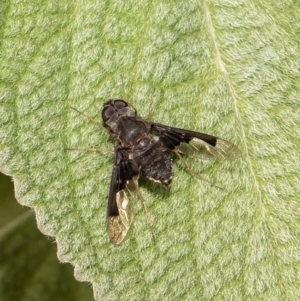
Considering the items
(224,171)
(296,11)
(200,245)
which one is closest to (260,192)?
(224,171)

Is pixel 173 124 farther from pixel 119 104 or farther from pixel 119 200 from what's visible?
pixel 119 200

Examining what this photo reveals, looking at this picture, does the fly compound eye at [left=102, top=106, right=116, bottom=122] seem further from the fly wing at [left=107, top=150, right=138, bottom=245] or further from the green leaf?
the fly wing at [left=107, top=150, right=138, bottom=245]

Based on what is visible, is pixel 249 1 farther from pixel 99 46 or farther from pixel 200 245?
pixel 200 245

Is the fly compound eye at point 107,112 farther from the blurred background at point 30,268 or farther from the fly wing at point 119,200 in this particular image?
the blurred background at point 30,268

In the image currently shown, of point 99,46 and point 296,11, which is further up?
point 99,46

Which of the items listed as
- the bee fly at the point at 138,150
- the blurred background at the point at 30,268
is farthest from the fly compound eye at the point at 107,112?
the blurred background at the point at 30,268

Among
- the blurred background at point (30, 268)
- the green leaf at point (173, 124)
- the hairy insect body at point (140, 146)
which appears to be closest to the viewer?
the green leaf at point (173, 124)

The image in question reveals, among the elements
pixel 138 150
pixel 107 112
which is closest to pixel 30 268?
pixel 138 150
